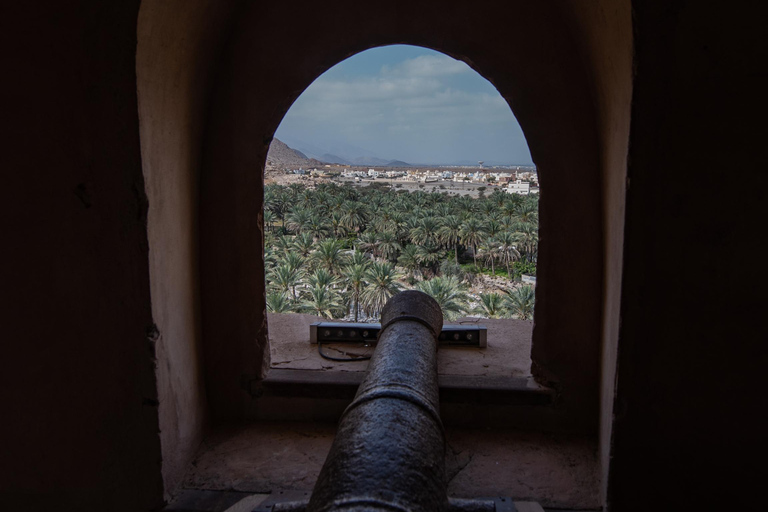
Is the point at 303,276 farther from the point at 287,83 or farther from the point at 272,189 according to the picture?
the point at 272,189

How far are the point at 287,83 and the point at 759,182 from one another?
8.97 ft

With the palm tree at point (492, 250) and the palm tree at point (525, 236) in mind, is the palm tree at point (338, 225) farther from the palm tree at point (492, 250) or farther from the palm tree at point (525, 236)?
the palm tree at point (525, 236)

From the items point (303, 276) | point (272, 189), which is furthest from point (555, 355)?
point (272, 189)

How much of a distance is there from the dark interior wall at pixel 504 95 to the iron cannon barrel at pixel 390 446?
106 cm

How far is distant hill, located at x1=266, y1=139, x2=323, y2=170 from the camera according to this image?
80250 millimetres

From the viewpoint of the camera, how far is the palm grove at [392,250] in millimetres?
21578

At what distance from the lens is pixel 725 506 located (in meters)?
2.52

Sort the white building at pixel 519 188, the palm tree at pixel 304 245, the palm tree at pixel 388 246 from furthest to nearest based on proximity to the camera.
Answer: the white building at pixel 519 188, the palm tree at pixel 388 246, the palm tree at pixel 304 245

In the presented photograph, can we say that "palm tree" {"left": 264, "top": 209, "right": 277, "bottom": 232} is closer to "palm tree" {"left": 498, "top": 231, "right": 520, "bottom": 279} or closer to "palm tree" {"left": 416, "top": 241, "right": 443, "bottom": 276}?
"palm tree" {"left": 416, "top": 241, "right": 443, "bottom": 276}

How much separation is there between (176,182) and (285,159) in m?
86.5

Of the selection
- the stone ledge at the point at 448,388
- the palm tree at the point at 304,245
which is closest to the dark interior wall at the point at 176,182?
the stone ledge at the point at 448,388

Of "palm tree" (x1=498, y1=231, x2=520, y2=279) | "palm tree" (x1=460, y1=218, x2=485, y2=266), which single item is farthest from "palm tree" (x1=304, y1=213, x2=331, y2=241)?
"palm tree" (x1=498, y1=231, x2=520, y2=279)

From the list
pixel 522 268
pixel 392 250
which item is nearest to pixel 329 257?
pixel 392 250

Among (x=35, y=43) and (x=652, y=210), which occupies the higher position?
(x=35, y=43)
